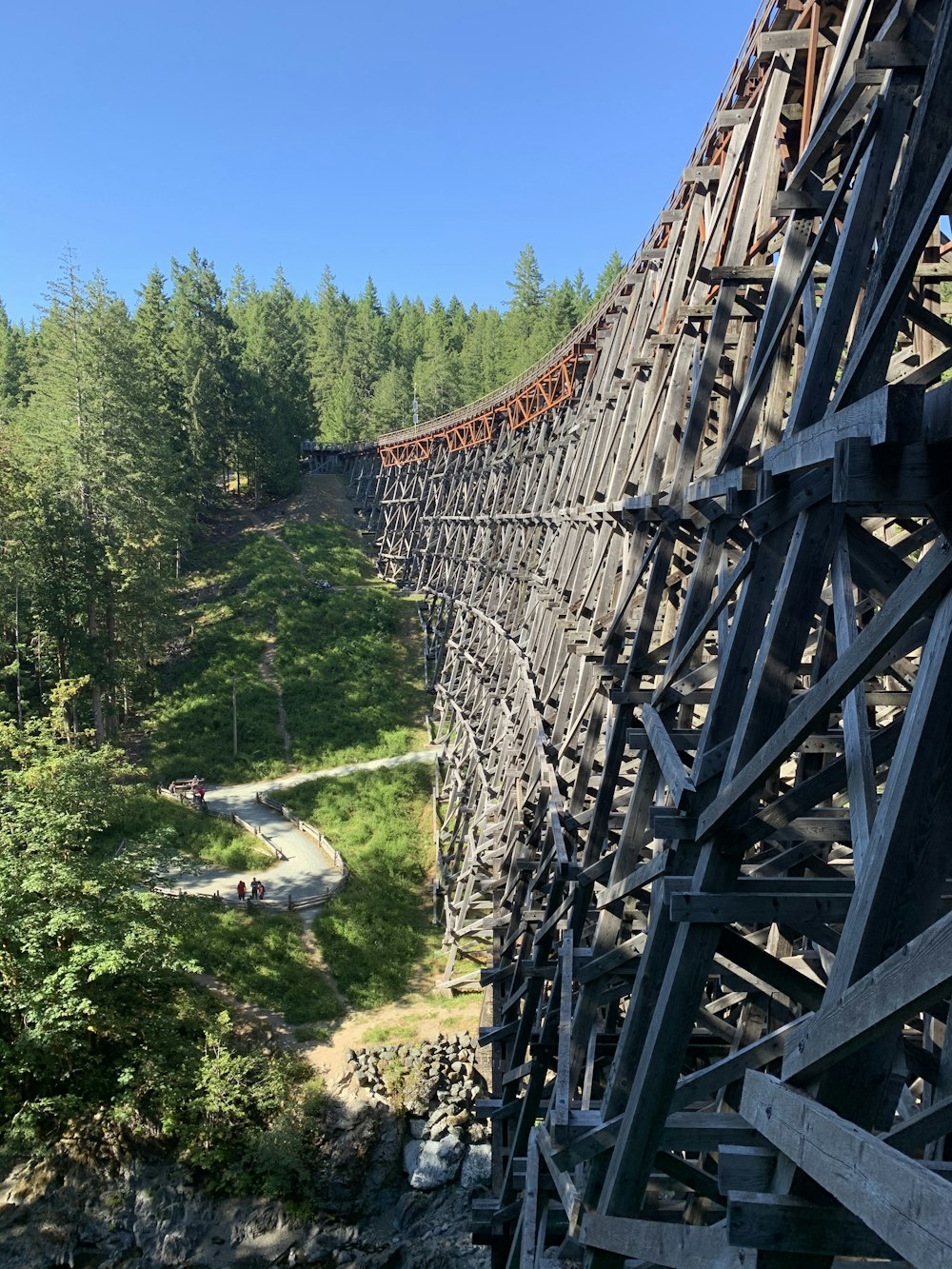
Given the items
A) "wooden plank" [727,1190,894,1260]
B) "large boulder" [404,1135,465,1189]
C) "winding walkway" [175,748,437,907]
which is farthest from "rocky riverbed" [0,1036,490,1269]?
"wooden plank" [727,1190,894,1260]

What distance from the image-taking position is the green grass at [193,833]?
70.7ft

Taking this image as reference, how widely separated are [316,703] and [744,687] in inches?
1107

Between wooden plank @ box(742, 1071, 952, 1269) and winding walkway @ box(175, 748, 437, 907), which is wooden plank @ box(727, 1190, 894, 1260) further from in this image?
winding walkway @ box(175, 748, 437, 907)

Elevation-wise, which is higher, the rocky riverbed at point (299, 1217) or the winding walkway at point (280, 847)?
the winding walkway at point (280, 847)

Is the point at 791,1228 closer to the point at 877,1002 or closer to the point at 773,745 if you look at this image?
the point at 877,1002

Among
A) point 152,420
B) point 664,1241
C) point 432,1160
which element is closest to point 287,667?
point 152,420

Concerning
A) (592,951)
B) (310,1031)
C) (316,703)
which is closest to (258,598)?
(316,703)

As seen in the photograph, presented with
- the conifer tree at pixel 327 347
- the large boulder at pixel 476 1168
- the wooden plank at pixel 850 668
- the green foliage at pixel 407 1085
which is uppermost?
the conifer tree at pixel 327 347

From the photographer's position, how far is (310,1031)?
53.7 ft

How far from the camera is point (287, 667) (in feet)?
110

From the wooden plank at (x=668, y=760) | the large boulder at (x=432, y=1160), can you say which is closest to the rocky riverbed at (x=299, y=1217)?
the large boulder at (x=432, y=1160)

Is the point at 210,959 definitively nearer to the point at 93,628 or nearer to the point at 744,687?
the point at 93,628

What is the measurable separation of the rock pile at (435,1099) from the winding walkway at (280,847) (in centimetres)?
521

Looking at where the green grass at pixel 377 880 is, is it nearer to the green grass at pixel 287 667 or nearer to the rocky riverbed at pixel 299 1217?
the green grass at pixel 287 667
